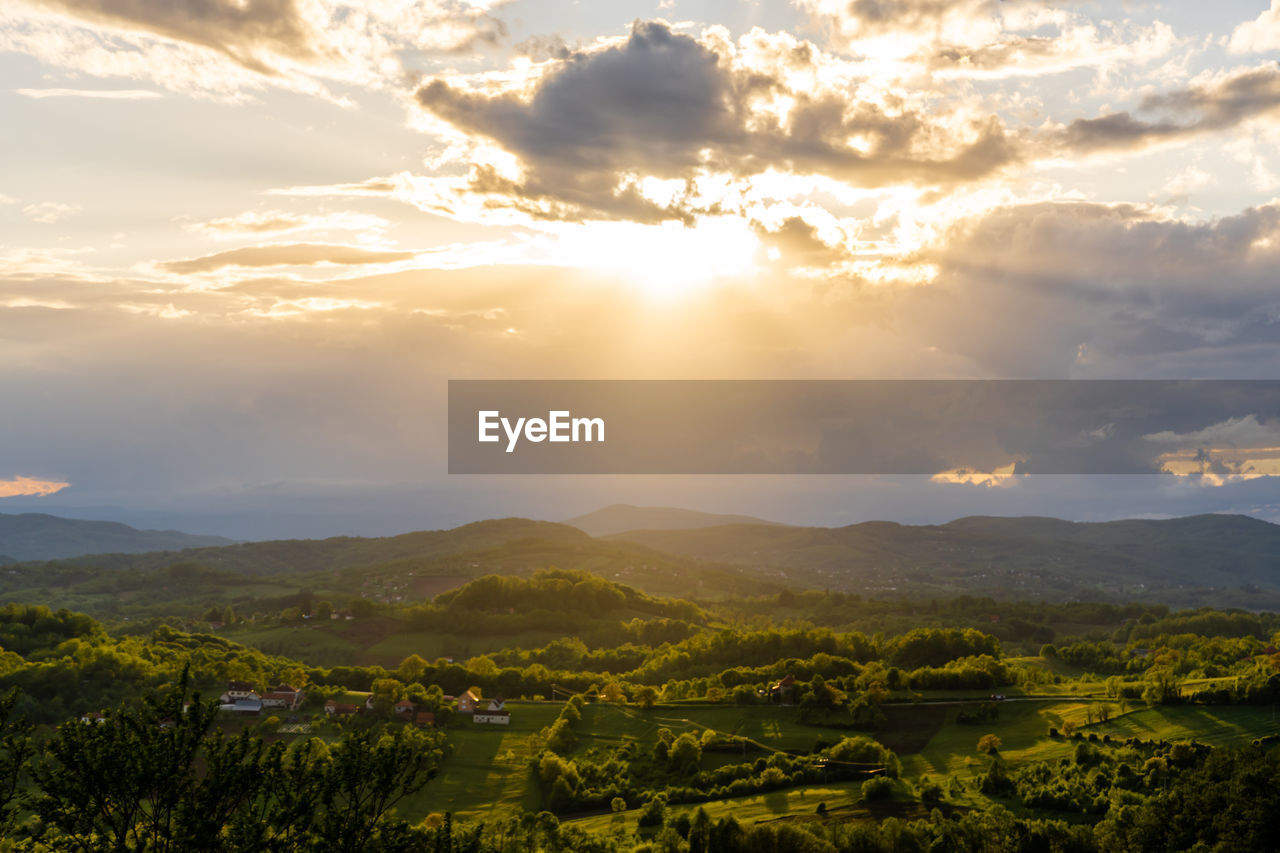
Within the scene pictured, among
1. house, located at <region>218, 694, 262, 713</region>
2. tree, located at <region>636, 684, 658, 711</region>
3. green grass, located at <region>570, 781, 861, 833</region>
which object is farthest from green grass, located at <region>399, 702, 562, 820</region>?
house, located at <region>218, 694, 262, 713</region>

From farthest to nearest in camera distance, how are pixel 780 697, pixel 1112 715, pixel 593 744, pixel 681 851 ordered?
pixel 780 697, pixel 593 744, pixel 1112 715, pixel 681 851

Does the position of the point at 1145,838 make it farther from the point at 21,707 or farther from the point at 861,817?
the point at 21,707

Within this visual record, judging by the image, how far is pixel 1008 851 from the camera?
2260 inches

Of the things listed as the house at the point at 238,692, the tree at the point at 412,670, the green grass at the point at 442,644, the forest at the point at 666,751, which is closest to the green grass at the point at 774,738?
the forest at the point at 666,751

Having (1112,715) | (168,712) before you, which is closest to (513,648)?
(1112,715)

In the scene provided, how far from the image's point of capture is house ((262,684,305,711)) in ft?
359

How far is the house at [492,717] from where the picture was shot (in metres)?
109

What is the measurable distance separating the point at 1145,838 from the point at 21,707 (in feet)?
386

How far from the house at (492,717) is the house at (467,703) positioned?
102 centimetres

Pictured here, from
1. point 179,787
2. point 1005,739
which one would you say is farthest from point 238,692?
point 1005,739

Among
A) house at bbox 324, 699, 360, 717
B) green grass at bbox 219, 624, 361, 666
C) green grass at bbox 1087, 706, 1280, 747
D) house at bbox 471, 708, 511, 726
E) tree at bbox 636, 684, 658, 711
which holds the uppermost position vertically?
green grass at bbox 1087, 706, 1280, 747

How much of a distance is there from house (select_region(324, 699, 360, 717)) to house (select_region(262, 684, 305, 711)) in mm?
4726

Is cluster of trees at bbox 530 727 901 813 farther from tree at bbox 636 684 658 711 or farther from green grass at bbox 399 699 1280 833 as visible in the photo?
tree at bbox 636 684 658 711

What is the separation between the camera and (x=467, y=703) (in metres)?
112
